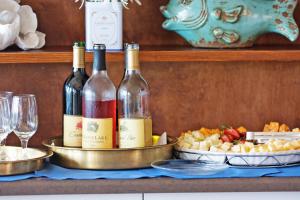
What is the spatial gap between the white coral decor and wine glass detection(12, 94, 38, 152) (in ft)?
0.77

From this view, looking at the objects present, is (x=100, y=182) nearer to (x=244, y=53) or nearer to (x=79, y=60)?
(x=79, y=60)

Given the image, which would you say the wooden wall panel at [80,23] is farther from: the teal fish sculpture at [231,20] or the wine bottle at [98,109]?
the wine bottle at [98,109]

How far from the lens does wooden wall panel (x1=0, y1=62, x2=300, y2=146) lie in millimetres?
2367

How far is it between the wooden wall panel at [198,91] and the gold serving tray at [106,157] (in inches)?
14.3

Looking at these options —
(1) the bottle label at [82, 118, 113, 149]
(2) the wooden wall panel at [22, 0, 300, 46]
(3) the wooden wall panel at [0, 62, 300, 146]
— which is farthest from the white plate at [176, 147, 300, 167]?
(2) the wooden wall panel at [22, 0, 300, 46]

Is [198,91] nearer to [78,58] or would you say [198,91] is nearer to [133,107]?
[133,107]

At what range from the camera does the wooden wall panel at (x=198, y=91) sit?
237 cm

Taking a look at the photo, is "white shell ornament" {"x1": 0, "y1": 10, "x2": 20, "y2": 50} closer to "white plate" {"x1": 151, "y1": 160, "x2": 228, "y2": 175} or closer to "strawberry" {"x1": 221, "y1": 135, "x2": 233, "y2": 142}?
"white plate" {"x1": 151, "y1": 160, "x2": 228, "y2": 175}

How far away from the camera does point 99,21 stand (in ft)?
7.07

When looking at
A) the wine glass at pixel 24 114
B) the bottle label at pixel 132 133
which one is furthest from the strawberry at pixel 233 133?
the wine glass at pixel 24 114

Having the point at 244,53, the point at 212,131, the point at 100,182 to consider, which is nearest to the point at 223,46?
the point at 244,53

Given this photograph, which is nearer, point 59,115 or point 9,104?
point 9,104

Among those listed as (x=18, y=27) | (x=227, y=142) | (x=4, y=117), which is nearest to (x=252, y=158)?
(x=227, y=142)

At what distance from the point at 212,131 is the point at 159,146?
0.28 m
